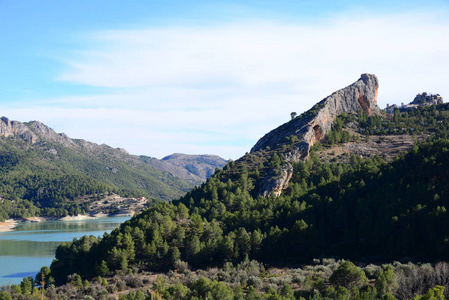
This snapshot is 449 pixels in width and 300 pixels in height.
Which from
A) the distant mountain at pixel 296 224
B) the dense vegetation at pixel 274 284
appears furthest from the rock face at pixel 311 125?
Answer: the dense vegetation at pixel 274 284

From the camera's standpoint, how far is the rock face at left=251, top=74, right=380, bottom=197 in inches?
3748

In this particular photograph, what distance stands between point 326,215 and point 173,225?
70.8 feet

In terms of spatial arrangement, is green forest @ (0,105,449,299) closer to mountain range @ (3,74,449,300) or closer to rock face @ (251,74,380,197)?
mountain range @ (3,74,449,300)

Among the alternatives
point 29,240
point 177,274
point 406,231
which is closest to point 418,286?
point 406,231

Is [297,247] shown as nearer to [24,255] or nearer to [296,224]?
[296,224]

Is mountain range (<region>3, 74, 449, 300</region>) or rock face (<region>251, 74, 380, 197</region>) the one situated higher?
rock face (<region>251, 74, 380, 197</region>)

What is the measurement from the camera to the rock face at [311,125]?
3748 inches

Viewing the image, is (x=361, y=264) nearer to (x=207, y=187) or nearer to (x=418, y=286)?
(x=418, y=286)

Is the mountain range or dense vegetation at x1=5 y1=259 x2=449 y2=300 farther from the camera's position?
the mountain range

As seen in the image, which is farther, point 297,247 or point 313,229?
point 313,229

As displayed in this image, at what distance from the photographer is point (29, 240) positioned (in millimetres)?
123812

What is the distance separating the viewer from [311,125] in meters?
117

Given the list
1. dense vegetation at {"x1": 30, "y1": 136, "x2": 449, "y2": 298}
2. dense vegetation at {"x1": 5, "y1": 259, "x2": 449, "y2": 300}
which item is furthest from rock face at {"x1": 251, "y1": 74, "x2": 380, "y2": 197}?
dense vegetation at {"x1": 5, "y1": 259, "x2": 449, "y2": 300}

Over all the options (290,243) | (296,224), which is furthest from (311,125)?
(290,243)
